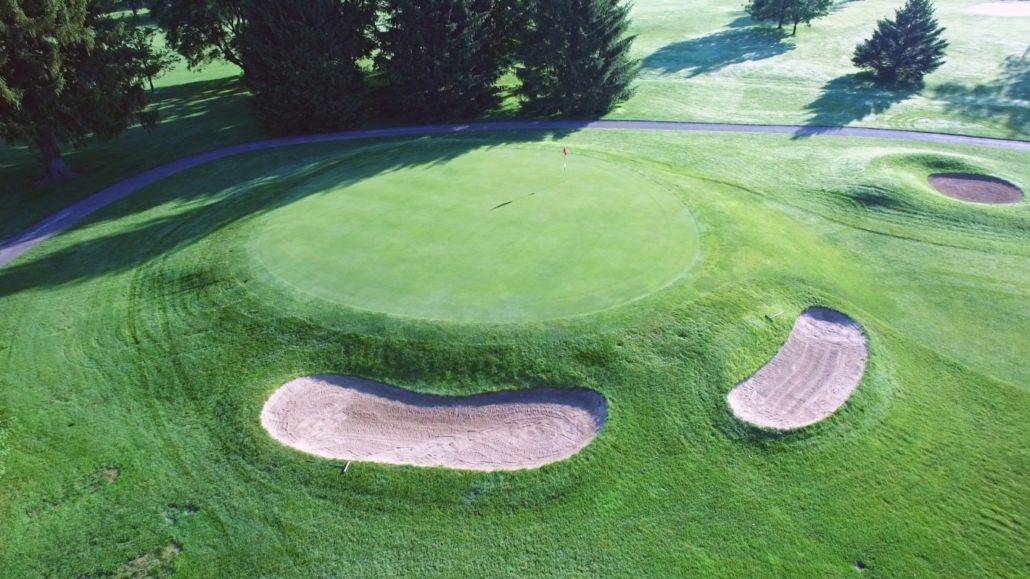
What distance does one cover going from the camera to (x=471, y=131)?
109 ft

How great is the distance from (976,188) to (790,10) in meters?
33.4

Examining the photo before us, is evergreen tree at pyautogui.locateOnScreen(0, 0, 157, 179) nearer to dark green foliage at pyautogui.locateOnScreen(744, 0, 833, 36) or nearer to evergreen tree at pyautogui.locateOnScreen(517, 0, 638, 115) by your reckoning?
evergreen tree at pyautogui.locateOnScreen(517, 0, 638, 115)

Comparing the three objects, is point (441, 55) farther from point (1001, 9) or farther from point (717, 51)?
point (1001, 9)

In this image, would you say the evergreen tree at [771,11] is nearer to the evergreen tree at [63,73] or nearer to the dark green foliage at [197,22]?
the dark green foliage at [197,22]

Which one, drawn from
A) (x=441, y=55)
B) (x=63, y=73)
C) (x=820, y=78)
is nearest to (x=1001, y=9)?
(x=820, y=78)

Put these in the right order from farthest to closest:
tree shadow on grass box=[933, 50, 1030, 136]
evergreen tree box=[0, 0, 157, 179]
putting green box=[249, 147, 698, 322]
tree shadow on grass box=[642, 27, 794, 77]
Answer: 1. tree shadow on grass box=[642, 27, 794, 77]
2. tree shadow on grass box=[933, 50, 1030, 136]
3. evergreen tree box=[0, 0, 157, 179]
4. putting green box=[249, 147, 698, 322]

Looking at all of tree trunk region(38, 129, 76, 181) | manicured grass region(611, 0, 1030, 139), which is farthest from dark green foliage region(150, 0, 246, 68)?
manicured grass region(611, 0, 1030, 139)

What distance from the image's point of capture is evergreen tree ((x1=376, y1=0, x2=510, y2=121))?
3241 centimetres

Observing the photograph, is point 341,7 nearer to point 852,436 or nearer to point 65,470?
point 65,470

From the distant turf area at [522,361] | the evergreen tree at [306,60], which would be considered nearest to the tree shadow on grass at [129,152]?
the distant turf area at [522,361]

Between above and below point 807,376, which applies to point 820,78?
above

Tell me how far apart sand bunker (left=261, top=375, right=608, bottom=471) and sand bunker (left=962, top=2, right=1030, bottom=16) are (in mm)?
67143

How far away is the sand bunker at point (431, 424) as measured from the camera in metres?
12.2

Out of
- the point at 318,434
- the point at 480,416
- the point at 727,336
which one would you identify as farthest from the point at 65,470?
the point at 727,336
